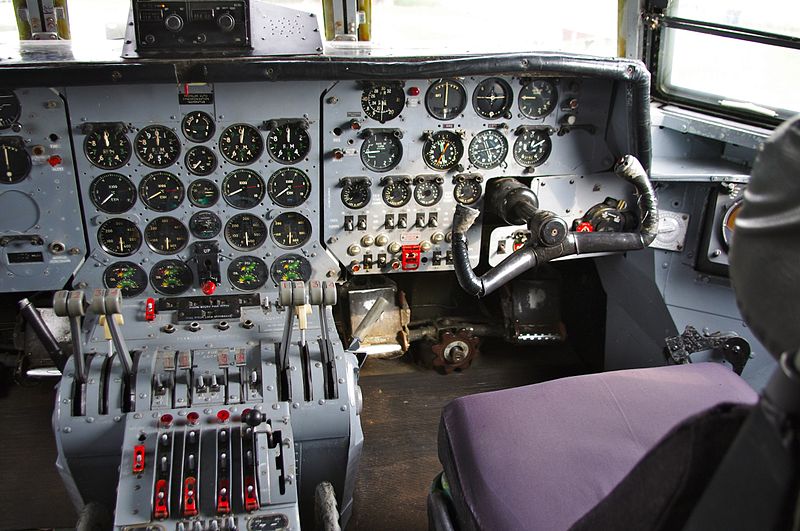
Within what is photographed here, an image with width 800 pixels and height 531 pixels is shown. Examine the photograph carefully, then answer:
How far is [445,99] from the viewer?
3322 millimetres

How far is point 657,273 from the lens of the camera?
138 inches

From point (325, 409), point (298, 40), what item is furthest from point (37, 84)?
point (325, 409)

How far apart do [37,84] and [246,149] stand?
0.86m

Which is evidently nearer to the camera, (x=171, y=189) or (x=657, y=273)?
(x=171, y=189)

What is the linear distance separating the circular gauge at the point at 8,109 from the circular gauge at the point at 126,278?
73 cm

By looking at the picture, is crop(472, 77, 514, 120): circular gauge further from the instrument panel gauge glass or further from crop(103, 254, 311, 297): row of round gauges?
crop(103, 254, 311, 297): row of round gauges

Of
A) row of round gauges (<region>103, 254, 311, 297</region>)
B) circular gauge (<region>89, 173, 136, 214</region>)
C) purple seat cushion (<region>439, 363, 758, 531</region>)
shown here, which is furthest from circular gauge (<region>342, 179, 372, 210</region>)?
purple seat cushion (<region>439, 363, 758, 531</region>)

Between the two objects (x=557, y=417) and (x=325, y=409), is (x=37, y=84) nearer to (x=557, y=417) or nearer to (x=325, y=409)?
(x=325, y=409)

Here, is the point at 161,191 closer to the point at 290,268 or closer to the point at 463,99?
the point at 290,268

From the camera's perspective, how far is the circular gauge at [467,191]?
3521 mm

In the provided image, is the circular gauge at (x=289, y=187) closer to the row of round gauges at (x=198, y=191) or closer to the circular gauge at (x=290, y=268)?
the row of round gauges at (x=198, y=191)

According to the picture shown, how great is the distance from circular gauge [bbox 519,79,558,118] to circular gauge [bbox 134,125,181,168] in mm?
1600

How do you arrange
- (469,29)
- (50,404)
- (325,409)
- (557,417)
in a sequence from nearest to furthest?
(557,417)
(325,409)
(50,404)
(469,29)

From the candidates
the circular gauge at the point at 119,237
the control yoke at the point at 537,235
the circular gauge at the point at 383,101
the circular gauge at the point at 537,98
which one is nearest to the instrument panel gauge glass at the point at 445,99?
the circular gauge at the point at 383,101
